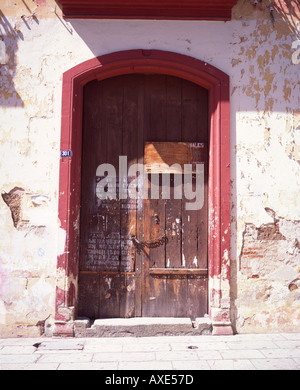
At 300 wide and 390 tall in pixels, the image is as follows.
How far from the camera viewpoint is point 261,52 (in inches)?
170

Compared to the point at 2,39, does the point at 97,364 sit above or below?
below

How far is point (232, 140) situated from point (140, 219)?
55.1 inches

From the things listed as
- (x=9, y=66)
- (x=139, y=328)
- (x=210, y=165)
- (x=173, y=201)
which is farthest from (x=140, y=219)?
(x=9, y=66)

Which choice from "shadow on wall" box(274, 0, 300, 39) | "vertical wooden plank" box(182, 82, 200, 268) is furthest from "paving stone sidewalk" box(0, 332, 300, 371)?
"shadow on wall" box(274, 0, 300, 39)

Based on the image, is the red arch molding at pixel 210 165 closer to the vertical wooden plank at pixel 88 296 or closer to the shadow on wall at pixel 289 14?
the vertical wooden plank at pixel 88 296

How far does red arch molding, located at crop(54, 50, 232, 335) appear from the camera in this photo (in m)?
4.08

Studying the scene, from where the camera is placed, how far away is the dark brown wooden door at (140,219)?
430cm

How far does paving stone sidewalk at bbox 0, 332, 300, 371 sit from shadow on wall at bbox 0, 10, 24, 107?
263cm

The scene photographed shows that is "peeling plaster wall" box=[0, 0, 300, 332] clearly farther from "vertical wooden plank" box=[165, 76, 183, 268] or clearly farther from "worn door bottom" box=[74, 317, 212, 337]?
"vertical wooden plank" box=[165, 76, 183, 268]

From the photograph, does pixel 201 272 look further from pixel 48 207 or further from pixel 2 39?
pixel 2 39

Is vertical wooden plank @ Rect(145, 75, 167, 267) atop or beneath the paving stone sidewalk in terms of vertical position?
atop

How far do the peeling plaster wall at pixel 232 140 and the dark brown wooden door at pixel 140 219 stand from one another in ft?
1.22

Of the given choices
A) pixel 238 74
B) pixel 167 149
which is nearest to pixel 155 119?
pixel 167 149
